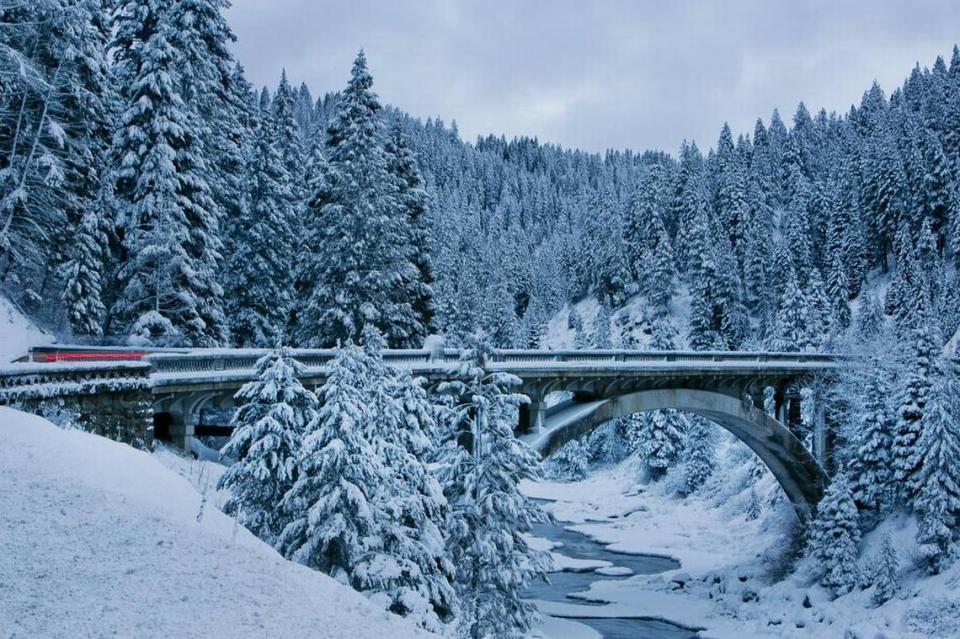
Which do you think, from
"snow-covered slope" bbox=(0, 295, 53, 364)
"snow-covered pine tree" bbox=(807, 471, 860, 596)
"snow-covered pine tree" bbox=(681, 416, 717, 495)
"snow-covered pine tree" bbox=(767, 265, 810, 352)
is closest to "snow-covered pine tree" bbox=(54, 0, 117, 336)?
"snow-covered slope" bbox=(0, 295, 53, 364)

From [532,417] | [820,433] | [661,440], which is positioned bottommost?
[661,440]

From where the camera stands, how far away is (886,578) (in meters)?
31.1

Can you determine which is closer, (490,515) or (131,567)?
(131,567)

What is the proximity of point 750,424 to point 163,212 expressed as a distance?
3030 cm

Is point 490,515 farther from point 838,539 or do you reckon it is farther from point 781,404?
point 781,404

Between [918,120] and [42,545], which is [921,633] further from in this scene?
[918,120]

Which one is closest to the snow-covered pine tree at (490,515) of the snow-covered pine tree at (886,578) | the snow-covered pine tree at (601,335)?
the snow-covered pine tree at (886,578)

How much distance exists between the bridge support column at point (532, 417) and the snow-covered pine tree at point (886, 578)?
1450 centimetres

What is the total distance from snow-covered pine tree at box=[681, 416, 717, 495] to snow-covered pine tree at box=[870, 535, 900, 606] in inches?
1105

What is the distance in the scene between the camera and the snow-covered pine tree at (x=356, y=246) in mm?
31875

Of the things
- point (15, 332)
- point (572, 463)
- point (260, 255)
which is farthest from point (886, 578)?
point (572, 463)

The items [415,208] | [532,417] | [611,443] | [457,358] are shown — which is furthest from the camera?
[611,443]

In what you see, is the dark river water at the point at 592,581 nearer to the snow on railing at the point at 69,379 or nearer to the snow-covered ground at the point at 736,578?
the snow-covered ground at the point at 736,578

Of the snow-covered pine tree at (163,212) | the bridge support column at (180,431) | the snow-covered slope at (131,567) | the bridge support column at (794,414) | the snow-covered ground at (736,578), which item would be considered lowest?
the snow-covered ground at (736,578)
